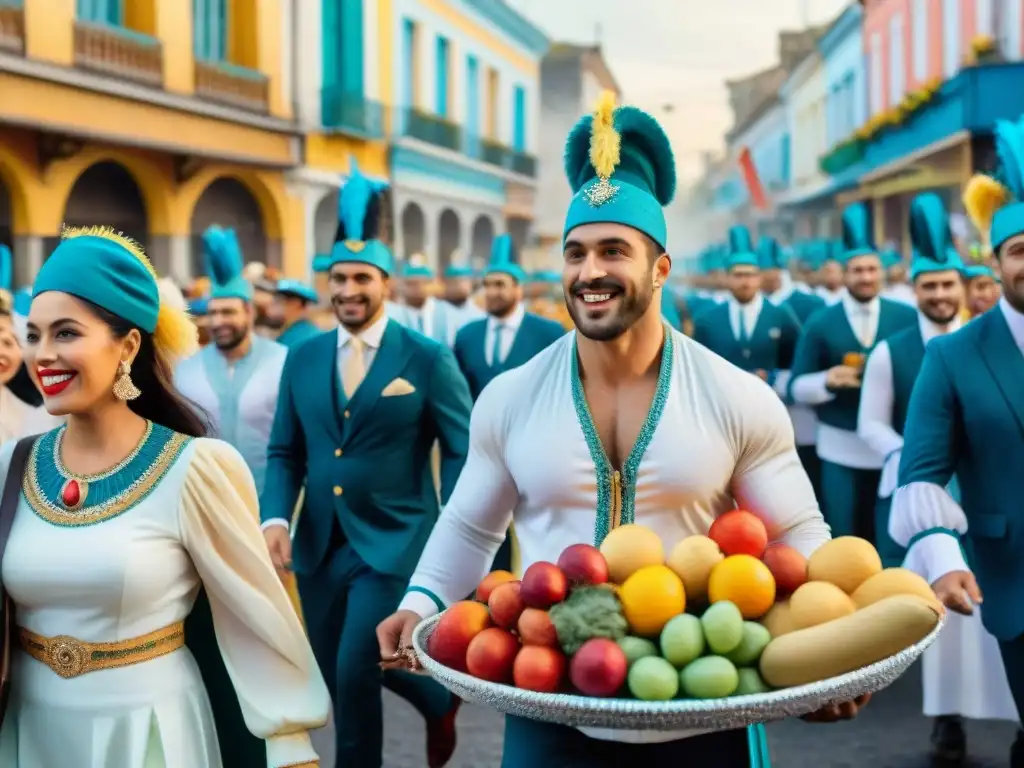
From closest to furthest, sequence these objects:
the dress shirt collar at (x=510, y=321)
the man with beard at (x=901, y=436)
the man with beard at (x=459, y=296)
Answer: the man with beard at (x=901, y=436)
the dress shirt collar at (x=510, y=321)
the man with beard at (x=459, y=296)

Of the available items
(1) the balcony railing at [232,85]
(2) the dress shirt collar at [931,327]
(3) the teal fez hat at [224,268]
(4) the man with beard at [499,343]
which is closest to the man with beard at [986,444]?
A: (2) the dress shirt collar at [931,327]

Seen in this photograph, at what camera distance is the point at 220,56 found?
20.1 meters

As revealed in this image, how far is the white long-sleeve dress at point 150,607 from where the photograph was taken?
10.9 feet

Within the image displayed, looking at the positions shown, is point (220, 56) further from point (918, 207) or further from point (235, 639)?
point (235, 639)

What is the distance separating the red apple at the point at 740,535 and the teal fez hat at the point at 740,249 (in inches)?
377

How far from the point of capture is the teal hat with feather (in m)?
4.48

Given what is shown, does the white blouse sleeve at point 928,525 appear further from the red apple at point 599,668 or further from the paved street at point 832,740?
the paved street at point 832,740

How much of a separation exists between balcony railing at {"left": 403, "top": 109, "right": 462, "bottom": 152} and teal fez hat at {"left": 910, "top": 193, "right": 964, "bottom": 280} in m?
20.6

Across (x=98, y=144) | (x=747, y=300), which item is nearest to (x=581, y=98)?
(x=98, y=144)

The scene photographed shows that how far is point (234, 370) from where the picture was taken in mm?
7688

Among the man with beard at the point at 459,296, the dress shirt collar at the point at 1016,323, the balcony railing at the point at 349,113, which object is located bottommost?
the dress shirt collar at the point at 1016,323

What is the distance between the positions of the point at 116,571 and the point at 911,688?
17.3 feet

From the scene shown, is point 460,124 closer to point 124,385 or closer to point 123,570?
point 124,385

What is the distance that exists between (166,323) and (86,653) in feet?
2.70
